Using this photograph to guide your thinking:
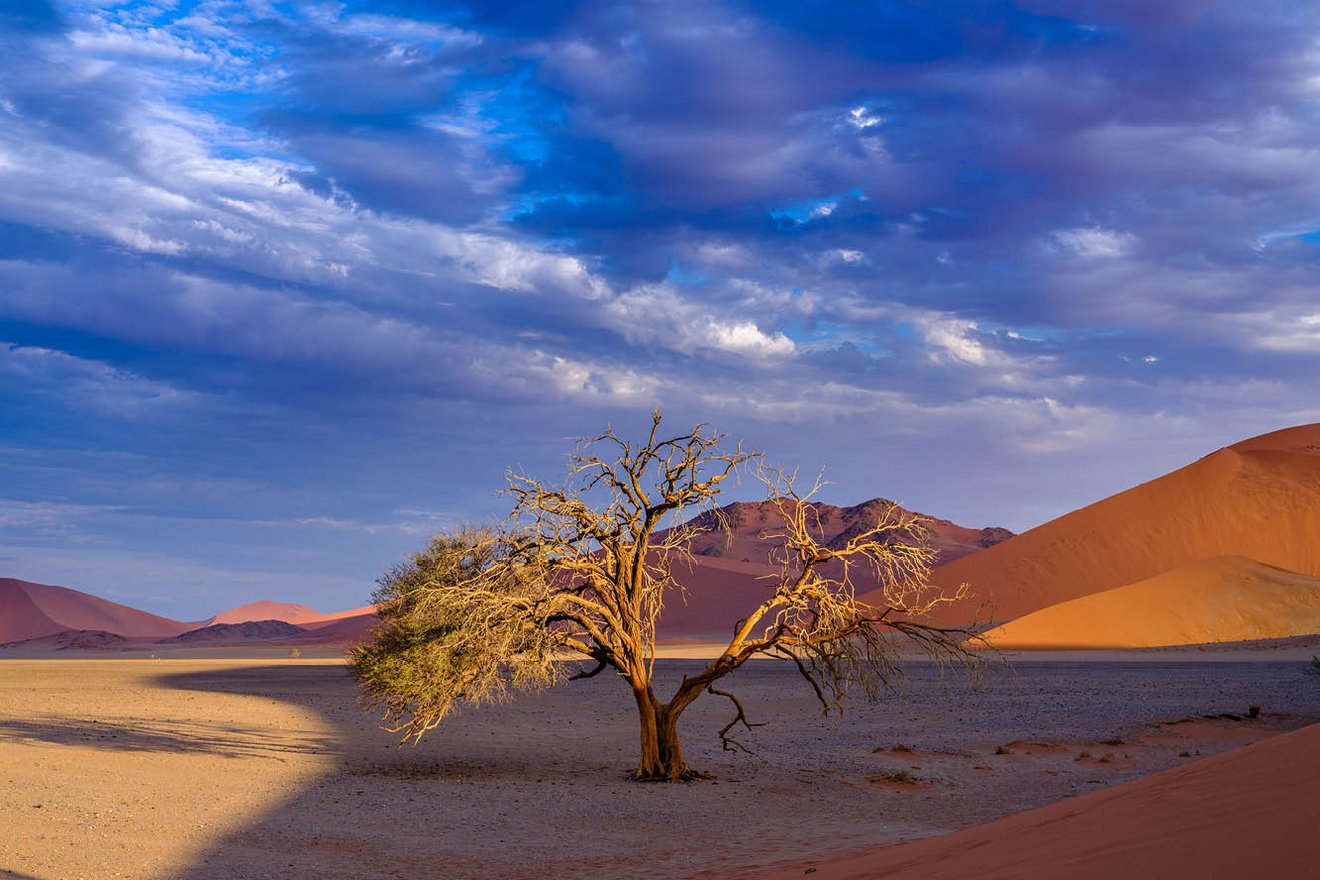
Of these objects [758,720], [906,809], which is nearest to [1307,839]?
[906,809]

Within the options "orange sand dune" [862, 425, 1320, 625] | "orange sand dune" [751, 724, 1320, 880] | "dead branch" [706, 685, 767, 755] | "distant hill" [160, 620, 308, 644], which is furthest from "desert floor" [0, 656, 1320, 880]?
"distant hill" [160, 620, 308, 644]

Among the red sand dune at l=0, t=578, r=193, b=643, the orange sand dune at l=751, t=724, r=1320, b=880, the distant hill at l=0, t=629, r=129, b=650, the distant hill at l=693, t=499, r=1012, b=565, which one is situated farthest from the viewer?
the red sand dune at l=0, t=578, r=193, b=643

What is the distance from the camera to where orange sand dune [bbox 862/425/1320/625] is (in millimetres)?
74562

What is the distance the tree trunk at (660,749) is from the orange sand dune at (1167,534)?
2386 inches

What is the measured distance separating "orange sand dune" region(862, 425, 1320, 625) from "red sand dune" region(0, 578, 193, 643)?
123 metres

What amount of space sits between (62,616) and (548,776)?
168962mm

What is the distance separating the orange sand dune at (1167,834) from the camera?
6.23 m

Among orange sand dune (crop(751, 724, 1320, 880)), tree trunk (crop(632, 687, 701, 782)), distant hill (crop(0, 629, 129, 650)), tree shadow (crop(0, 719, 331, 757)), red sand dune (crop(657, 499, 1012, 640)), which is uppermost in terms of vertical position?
red sand dune (crop(657, 499, 1012, 640))

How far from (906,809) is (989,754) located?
619 centimetres

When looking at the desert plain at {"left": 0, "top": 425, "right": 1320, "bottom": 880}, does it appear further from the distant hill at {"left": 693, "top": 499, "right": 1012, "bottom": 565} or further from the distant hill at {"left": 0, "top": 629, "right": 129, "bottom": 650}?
the distant hill at {"left": 693, "top": 499, "right": 1012, "bottom": 565}

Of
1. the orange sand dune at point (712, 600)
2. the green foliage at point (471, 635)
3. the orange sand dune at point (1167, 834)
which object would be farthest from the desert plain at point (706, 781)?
the orange sand dune at point (712, 600)

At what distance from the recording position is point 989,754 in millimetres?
21656

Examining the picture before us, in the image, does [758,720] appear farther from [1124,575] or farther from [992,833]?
[1124,575]

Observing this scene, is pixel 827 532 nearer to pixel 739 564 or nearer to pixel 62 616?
pixel 739 564
